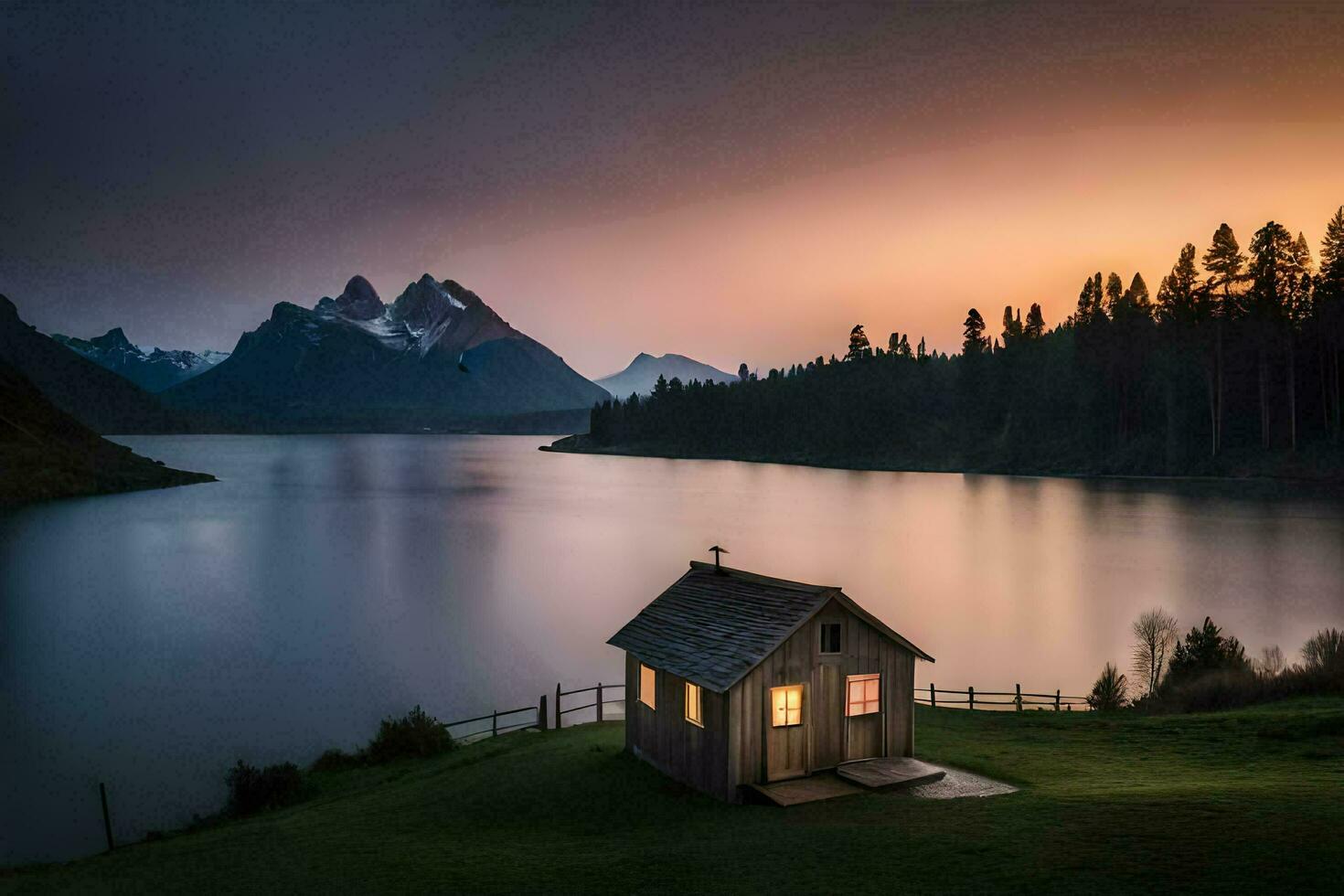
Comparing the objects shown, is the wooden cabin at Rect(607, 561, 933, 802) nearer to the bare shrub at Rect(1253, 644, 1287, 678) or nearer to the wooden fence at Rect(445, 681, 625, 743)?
the wooden fence at Rect(445, 681, 625, 743)

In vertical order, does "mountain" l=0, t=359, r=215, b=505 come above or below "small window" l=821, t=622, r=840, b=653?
above

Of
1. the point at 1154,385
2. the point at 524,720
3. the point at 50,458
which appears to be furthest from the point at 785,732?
the point at 50,458

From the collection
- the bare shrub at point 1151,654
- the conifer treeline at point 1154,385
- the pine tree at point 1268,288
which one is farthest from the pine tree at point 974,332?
the bare shrub at point 1151,654

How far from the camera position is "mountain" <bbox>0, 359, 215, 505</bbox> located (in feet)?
375

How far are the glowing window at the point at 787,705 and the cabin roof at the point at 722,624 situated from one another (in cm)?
120

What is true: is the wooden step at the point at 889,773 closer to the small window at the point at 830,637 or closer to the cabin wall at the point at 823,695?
the cabin wall at the point at 823,695

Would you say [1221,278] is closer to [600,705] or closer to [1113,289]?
[1113,289]

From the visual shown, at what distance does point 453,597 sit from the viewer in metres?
56.0

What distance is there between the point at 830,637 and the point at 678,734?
4.40m

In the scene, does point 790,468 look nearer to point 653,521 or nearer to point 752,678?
point 653,521

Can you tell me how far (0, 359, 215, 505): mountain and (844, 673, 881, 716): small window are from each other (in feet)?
423

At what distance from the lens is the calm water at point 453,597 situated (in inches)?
1169

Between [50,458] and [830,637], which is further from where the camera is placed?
[50,458]

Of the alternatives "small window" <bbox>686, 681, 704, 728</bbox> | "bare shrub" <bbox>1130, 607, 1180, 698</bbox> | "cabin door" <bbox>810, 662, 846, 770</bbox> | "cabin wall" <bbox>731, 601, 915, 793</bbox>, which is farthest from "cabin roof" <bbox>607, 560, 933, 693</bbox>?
"bare shrub" <bbox>1130, 607, 1180, 698</bbox>
